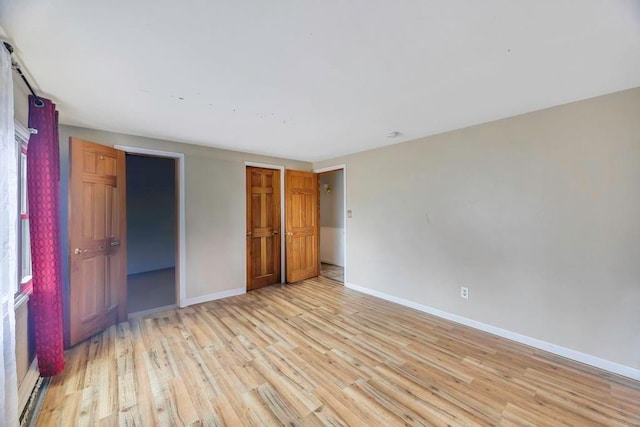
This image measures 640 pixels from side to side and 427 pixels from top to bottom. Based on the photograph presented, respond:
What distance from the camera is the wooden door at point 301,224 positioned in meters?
4.61

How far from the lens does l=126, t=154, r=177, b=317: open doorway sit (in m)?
5.23

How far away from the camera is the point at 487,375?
2070 millimetres

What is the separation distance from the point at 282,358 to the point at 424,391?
122 cm

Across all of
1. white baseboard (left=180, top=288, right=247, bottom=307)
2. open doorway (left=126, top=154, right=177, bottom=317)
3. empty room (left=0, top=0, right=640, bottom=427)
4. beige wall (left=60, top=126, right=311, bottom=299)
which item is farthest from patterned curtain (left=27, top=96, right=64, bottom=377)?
open doorway (left=126, top=154, right=177, bottom=317)

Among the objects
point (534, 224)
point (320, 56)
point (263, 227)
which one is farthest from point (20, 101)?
point (534, 224)

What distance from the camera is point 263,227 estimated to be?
176 inches

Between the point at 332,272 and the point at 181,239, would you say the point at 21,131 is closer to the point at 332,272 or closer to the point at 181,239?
the point at 181,239

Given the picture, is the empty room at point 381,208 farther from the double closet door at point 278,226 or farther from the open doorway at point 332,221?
the open doorway at point 332,221

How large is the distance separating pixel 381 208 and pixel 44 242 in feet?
12.1

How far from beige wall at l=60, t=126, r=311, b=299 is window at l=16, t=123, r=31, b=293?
1.20 meters

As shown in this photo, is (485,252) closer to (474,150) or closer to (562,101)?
(474,150)

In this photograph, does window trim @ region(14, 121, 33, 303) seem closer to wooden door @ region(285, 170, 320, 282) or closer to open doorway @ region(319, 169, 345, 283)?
wooden door @ region(285, 170, 320, 282)

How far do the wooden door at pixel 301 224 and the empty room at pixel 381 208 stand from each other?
1087 mm

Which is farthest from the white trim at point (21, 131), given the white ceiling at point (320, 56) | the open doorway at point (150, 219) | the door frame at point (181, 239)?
the open doorway at point (150, 219)
